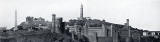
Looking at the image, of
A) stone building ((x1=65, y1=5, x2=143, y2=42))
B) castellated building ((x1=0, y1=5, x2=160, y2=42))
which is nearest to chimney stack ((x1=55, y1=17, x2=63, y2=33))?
castellated building ((x1=0, y1=5, x2=160, y2=42))

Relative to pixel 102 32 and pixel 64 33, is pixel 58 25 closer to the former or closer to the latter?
pixel 64 33

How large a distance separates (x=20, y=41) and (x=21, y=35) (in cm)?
73

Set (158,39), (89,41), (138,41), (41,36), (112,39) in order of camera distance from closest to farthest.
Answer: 1. (41,36)
2. (89,41)
3. (112,39)
4. (138,41)
5. (158,39)

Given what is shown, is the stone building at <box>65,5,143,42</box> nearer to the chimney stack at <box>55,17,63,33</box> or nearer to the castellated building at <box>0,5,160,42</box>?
the castellated building at <box>0,5,160,42</box>

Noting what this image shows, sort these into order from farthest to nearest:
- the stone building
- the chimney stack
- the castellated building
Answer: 1. the stone building
2. the chimney stack
3. the castellated building

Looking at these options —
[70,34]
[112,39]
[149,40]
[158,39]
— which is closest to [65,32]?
[70,34]

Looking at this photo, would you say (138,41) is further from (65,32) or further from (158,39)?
(65,32)

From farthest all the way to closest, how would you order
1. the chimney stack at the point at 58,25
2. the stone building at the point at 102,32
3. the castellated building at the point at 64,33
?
the stone building at the point at 102,32 → the chimney stack at the point at 58,25 → the castellated building at the point at 64,33

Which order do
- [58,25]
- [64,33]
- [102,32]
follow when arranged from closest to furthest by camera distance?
1. [58,25]
2. [64,33]
3. [102,32]

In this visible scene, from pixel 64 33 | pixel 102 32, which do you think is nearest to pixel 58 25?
pixel 64 33

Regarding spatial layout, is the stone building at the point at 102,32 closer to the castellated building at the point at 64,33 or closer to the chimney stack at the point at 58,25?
the castellated building at the point at 64,33

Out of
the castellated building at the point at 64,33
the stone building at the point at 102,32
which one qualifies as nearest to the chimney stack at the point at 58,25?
the castellated building at the point at 64,33

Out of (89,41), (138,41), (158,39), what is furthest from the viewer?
(158,39)

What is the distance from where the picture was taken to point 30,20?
207 ft
